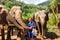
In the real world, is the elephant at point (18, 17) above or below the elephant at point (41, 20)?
above

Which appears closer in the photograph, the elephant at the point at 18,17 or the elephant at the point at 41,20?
the elephant at the point at 18,17

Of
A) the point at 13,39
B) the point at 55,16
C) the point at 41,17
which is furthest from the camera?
the point at 55,16

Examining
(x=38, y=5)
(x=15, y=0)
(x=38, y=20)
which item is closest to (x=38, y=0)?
(x=38, y=5)

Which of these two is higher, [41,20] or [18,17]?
[18,17]

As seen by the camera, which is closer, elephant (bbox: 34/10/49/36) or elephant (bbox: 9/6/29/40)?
elephant (bbox: 9/6/29/40)

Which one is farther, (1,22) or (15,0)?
(15,0)

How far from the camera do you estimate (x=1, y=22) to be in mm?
5301

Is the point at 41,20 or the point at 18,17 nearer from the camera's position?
the point at 18,17

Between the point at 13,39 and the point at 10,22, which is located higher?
the point at 10,22

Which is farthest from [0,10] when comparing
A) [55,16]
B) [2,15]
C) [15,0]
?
[15,0]

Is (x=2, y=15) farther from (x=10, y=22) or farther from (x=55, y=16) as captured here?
(x=55, y=16)

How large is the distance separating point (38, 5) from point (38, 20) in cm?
1000

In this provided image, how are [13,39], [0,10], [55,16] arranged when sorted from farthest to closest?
[55,16] < [13,39] < [0,10]

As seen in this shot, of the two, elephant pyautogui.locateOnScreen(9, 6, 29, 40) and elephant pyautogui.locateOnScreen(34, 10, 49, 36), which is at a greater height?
elephant pyautogui.locateOnScreen(9, 6, 29, 40)
